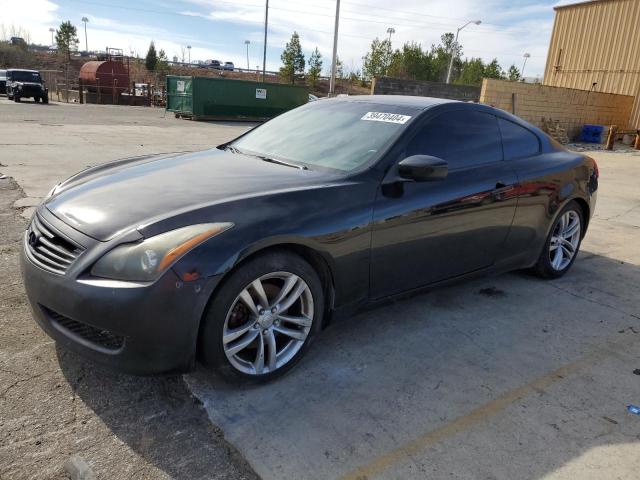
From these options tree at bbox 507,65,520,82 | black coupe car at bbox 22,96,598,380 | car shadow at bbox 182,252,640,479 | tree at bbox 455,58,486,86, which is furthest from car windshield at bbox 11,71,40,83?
tree at bbox 507,65,520,82

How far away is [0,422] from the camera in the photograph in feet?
7.47

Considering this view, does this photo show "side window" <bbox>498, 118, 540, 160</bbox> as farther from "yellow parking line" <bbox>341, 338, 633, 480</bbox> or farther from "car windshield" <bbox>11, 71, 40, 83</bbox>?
"car windshield" <bbox>11, 71, 40, 83</bbox>

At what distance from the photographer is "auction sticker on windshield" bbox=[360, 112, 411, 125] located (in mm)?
3383

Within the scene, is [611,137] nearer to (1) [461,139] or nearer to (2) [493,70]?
(1) [461,139]

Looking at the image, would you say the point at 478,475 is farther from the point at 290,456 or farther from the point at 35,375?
the point at 35,375

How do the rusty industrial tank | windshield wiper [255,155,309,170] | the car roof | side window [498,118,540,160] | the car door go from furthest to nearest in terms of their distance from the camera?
the rusty industrial tank
side window [498,118,540,160]
the car roof
windshield wiper [255,155,309,170]
the car door

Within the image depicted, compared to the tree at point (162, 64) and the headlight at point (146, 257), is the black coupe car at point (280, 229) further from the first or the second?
the tree at point (162, 64)

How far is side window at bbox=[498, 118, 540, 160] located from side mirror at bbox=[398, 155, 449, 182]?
1.13m

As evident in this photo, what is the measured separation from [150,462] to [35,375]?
0.95 metres

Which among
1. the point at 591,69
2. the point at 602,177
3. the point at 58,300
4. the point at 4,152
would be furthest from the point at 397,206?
the point at 591,69

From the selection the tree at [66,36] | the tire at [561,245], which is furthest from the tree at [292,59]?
the tire at [561,245]

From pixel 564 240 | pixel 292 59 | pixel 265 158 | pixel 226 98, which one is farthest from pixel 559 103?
pixel 292 59

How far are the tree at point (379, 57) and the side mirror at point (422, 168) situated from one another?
53.5 meters

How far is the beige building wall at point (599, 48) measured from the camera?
20.7 m
